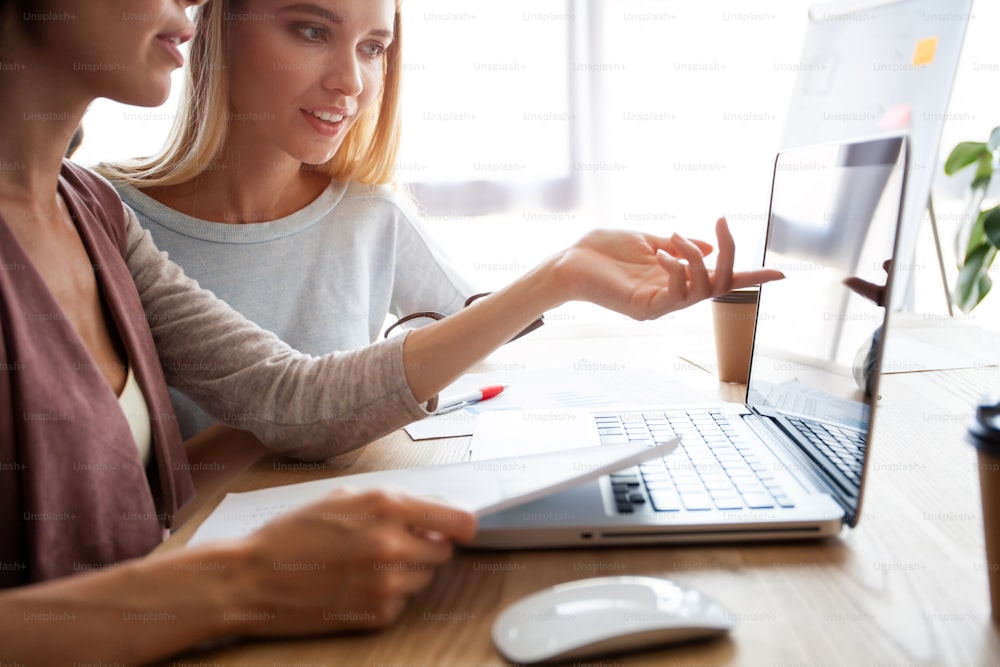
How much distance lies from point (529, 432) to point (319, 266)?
0.67 m

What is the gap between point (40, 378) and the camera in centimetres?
71

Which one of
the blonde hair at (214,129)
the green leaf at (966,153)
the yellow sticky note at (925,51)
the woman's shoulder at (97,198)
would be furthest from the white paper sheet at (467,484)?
the yellow sticky note at (925,51)

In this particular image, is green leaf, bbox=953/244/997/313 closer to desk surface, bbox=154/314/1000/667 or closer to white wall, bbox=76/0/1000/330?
white wall, bbox=76/0/1000/330

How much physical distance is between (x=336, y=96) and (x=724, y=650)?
42.4 inches

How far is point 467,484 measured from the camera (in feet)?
2.08

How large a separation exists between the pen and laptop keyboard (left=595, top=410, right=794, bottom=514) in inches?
10.1

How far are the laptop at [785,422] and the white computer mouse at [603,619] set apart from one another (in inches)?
4.1

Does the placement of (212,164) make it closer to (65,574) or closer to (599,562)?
(65,574)

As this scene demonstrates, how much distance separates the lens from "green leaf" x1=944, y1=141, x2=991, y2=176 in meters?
1.60

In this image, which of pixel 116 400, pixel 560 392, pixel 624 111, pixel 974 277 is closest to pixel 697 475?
pixel 560 392

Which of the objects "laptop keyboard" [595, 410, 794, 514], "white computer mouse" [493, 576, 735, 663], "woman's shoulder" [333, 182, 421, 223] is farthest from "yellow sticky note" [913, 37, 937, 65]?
"white computer mouse" [493, 576, 735, 663]

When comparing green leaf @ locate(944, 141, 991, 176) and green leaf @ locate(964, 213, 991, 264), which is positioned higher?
green leaf @ locate(944, 141, 991, 176)

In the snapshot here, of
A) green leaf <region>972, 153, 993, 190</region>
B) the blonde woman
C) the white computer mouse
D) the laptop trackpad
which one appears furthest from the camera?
green leaf <region>972, 153, 993, 190</region>

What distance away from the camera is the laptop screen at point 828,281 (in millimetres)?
592
